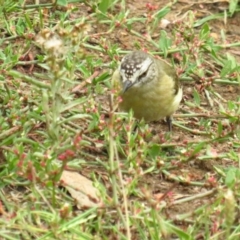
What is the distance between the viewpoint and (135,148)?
22.8 ft

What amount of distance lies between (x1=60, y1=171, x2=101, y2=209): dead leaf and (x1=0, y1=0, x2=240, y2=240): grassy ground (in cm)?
3

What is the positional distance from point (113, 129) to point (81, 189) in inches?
23.4

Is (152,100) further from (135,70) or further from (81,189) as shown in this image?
(81,189)

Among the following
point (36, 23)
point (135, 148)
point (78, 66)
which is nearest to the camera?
point (135, 148)

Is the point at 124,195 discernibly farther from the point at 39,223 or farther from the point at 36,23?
the point at 36,23

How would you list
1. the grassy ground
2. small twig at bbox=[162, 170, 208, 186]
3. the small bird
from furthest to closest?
the small bird, small twig at bbox=[162, 170, 208, 186], the grassy ground

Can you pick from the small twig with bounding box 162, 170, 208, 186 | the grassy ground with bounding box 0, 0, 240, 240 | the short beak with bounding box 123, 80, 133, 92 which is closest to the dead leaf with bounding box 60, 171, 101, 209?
the grassy ground with bounding box 0, 0, 240, 240

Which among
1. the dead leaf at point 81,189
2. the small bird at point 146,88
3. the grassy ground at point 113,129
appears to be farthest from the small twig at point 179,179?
the small bird at point 146,88

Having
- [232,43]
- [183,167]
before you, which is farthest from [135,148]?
[232,43]

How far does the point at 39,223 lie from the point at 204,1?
4.80 m

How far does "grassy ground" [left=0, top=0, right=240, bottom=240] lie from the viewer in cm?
583

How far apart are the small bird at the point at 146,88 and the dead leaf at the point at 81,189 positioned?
3.14 ft

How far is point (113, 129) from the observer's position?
6188 mm

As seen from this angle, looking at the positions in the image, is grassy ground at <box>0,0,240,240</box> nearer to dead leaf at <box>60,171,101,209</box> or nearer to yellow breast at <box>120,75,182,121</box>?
dead leaf at <box>60,171,101,209</box>
